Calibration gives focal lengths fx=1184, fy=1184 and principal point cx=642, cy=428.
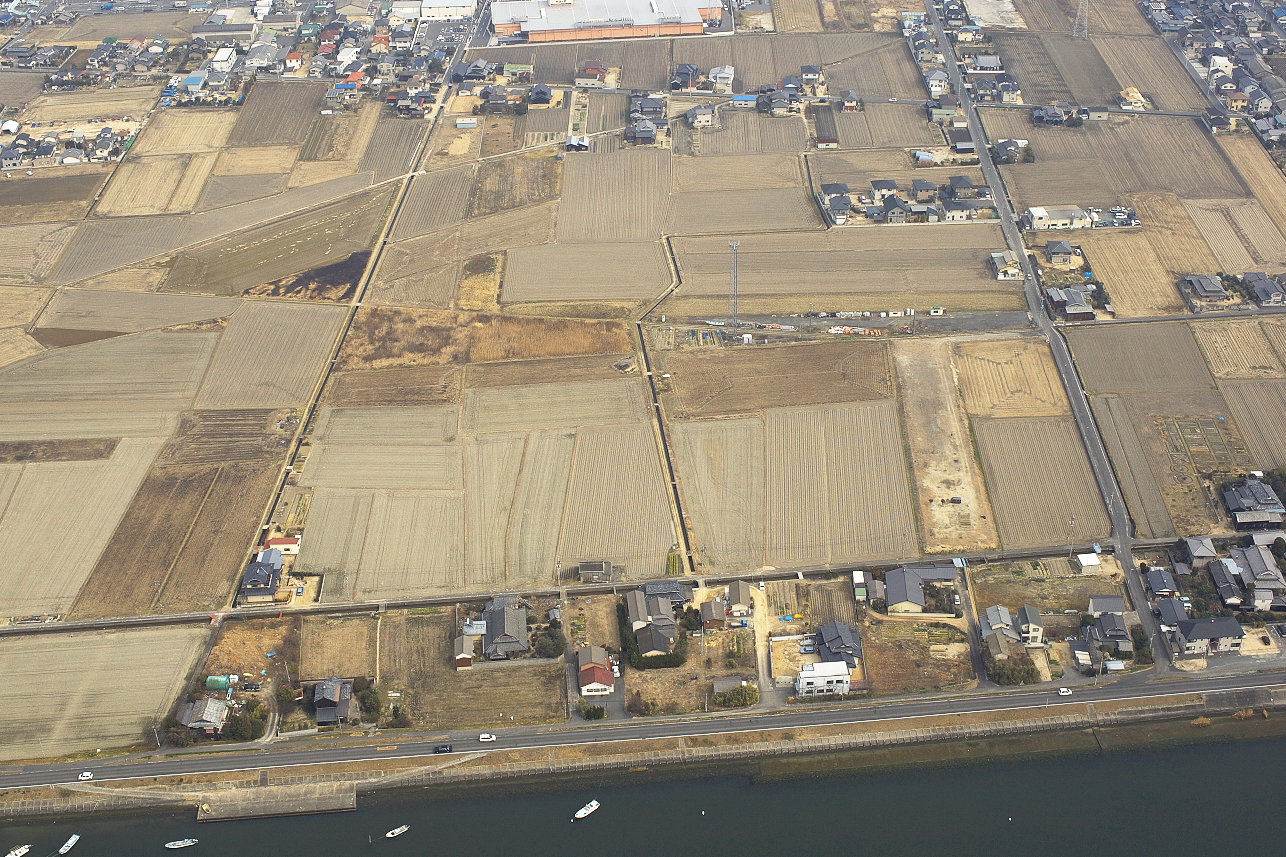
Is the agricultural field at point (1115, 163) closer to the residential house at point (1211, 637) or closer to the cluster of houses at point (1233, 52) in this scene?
the cluster of houses at point (1233, 52)

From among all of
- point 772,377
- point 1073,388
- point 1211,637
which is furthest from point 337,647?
point 1073,388

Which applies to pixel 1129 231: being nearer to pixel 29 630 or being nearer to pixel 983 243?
pixel 983 243

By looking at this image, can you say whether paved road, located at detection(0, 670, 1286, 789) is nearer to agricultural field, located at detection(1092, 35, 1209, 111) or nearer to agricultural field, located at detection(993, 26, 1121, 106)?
agricultural field, located at detection(993, 26, 1121, 106)

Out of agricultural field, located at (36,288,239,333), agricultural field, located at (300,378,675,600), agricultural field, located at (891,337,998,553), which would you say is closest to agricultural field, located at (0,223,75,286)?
agricultural field, located at (36,288,239,333)

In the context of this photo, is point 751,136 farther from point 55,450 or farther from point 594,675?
point 594,675

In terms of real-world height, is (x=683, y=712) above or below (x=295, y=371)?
below

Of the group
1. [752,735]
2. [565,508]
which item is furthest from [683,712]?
[565,508]
